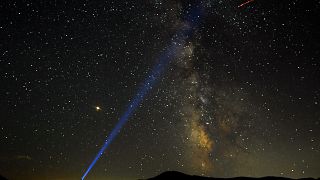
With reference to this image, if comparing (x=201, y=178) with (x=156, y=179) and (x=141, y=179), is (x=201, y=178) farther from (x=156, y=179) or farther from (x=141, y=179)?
(x=141, y=179)

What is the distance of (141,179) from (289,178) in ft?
75.0

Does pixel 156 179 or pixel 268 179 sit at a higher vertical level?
pixel 156 179

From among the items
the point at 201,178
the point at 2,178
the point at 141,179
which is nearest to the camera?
the point at 2,178

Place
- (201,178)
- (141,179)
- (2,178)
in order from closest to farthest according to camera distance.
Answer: (2,178), (201,178), (141,179)

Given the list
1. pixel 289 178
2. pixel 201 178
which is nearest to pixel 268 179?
pixel 289 178

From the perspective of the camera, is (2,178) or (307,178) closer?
(2,178)

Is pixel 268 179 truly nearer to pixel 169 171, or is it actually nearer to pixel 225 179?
pixel 225 179

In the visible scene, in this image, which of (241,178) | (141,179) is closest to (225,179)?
(241,178)

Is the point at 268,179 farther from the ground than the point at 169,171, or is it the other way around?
the point at 169,171

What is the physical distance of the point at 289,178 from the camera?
131 ft

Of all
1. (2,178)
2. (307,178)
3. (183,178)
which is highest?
(2,178)

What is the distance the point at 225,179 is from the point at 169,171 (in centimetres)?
858

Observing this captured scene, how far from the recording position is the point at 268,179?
131 feet

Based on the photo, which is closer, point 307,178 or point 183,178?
point 183,178
